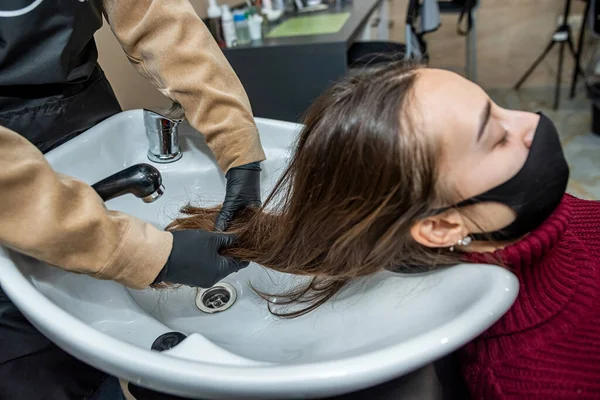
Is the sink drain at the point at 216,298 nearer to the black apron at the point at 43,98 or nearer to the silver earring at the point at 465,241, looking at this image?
the black apron at the point at 43,98

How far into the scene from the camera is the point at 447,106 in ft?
1.98

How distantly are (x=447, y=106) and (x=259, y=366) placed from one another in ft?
1.27

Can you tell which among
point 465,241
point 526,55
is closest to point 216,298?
point 465,241

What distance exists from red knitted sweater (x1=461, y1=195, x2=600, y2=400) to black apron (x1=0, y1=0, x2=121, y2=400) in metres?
0.63

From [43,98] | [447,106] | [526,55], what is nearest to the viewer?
[447,106]

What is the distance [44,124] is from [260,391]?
2.02 feet

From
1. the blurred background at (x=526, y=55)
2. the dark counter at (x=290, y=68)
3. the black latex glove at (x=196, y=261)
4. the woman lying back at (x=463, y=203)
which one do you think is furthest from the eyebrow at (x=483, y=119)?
the blurred background at (x=526, y=55)

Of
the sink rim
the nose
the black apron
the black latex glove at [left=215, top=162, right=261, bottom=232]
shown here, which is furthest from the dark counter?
the sink rim

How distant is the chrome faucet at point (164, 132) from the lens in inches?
36.5

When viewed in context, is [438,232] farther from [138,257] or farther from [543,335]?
[138,257]

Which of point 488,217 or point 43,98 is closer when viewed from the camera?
point 488,217

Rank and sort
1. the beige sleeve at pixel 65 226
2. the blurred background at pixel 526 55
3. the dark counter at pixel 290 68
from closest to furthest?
the beige sleeve at pixel 65 226, the dark counter at pixel 290 68, the blurred background at pixel 526 55

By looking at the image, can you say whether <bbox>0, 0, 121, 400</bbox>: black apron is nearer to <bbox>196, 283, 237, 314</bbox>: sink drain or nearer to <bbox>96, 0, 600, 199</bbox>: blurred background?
<bbox>196, 283, 237, 314</bbox>: sink drain

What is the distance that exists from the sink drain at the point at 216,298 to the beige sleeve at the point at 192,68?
0.23 meters
